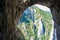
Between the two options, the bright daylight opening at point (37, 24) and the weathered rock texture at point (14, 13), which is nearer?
the weathered rock texture at point (14, 13)

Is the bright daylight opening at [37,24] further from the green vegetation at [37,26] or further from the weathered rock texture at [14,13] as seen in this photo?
the weathered rock texture at [14,13]

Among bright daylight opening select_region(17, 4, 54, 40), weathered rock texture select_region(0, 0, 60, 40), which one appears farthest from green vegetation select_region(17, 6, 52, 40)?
weathered rock texture select_region(0, 0, 60, 40)

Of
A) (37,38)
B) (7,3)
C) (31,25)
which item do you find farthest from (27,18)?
(7,3)

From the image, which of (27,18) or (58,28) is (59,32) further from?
(27,18)

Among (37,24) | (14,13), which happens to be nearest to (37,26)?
(37,24)

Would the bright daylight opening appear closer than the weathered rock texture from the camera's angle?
No

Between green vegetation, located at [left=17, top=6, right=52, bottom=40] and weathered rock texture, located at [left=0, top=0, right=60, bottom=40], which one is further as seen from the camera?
green vegetation, located at [left=17, top=6, right=52, bottom=40]

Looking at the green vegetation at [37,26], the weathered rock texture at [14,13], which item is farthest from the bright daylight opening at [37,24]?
the weathered rock texture at [14,13]

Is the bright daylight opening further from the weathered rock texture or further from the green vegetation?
the weathered rock texture
